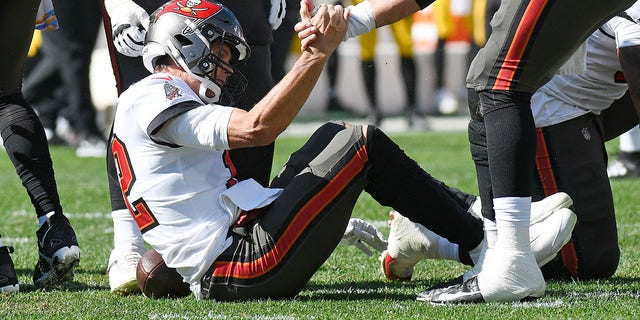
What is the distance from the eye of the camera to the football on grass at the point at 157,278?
415cm

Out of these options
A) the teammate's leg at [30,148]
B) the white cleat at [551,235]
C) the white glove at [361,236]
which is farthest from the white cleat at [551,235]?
the teammate's leg at [30,148]

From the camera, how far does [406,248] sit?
459 cm

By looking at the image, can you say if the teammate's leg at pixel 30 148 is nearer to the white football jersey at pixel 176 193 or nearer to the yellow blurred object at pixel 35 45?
the white football jersey at pixel 176 193

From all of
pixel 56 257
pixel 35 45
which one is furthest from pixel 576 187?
pixel 35 45

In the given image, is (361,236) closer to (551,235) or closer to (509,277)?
(551,235)

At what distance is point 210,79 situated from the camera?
3.99 m

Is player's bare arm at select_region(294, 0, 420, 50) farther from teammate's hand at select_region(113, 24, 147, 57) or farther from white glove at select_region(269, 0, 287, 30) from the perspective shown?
Answer: white glove at select_region(269, 0, 287, 30)

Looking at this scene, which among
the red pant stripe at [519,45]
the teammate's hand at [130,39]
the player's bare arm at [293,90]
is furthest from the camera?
the teammate's hand at [130,39]

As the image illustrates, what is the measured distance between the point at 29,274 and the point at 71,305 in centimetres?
95

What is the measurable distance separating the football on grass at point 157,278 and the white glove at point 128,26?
0.82 metres

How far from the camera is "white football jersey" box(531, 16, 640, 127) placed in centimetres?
471

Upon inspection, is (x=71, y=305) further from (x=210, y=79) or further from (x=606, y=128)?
(x=606, y=128)

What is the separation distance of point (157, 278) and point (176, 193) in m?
0.38

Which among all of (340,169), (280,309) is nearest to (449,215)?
(340,169)
